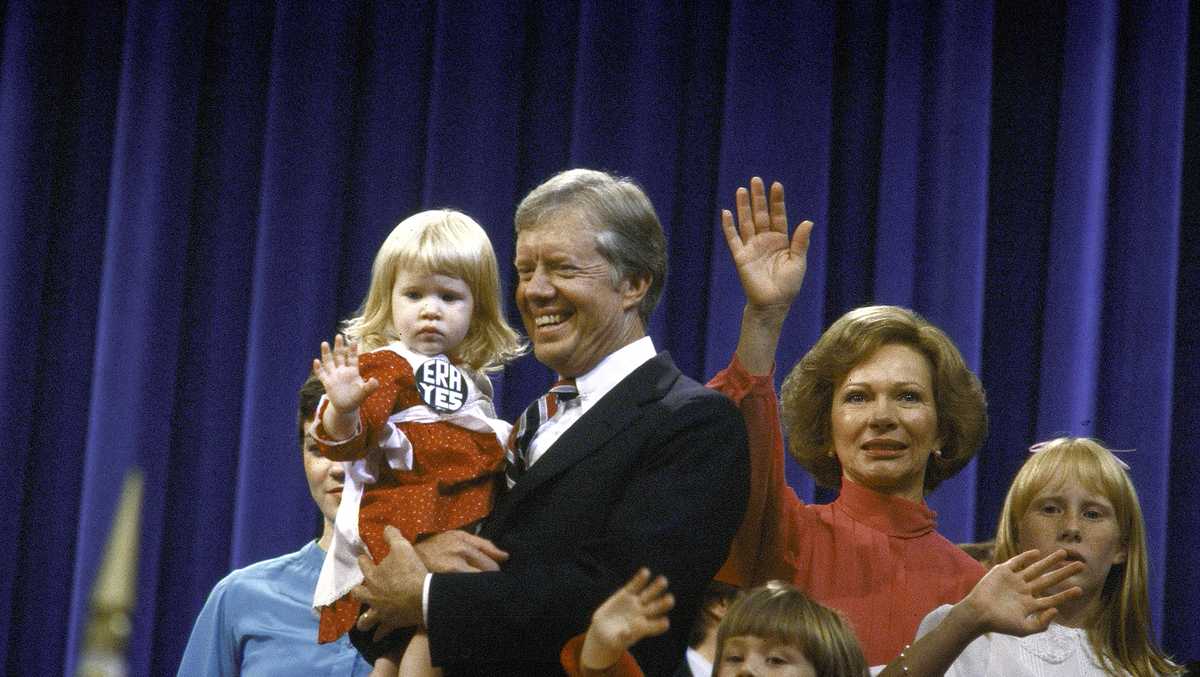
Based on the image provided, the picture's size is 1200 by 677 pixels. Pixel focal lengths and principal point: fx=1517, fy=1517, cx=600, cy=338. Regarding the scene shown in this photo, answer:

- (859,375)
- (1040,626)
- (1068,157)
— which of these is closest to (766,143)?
(1068,157)

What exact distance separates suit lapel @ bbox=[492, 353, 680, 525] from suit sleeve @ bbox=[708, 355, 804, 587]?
9.0 inches

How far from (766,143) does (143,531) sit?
192 cm

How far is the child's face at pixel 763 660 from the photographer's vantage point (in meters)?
2.08

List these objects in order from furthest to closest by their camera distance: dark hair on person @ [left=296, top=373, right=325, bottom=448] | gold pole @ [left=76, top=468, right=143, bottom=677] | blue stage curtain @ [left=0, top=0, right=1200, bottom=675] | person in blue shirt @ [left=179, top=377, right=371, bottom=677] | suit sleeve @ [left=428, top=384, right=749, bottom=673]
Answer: gold pole @ [left=76, top=468, right=143, bottom=677], blue stage curtain @ [left=0, top=0, right=1200, bottom=675], dark hair on person @ [left=296, top=373, right=325, bottom=448], person in blue shirt @ [left=179, top=377, right=371, bottom=677], suit sleeve @ [left=428, top=384, right=749, bottom=673]

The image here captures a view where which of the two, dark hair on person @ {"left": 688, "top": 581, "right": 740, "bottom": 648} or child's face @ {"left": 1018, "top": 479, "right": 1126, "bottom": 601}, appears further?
dark hair on person @ {"left": 688, "top": 581, "right": 740, "bottom": 648}

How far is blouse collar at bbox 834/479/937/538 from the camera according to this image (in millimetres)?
2496

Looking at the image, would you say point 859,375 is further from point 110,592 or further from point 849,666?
point 110,592

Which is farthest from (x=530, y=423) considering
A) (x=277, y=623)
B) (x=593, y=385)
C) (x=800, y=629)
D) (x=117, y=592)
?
(x=117, y=592)

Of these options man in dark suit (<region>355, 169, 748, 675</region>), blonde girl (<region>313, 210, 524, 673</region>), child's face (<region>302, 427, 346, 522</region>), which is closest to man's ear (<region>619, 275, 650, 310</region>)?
man in dark suit (<region>355, 169, 748, 675</region>)

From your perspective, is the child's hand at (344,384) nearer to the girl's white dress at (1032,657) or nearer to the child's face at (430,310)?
the child's face at (430,310)

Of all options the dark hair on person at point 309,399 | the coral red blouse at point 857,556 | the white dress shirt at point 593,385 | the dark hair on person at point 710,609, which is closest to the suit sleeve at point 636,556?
the white dress shirt at point 593,385

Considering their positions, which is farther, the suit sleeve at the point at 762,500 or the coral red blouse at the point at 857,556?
the coral red blouse at the point at 857,556

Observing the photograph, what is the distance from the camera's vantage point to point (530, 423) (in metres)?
2.15

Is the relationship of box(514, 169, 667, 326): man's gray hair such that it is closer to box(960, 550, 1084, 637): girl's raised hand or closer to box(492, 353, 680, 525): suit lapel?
box(492, 353, 680, 525): suit lapel
